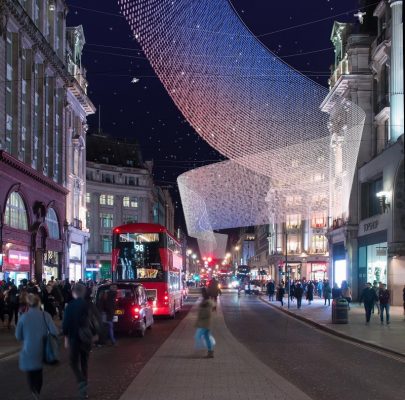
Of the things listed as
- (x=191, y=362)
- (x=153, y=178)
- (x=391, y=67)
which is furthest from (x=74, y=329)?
(x=153, y=178)

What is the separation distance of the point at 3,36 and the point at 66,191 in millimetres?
18445

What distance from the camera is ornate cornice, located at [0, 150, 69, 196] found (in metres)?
38.6

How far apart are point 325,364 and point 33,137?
113 feet

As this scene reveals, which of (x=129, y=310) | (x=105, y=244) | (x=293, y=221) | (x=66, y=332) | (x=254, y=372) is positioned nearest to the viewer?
(x=66, y=332)

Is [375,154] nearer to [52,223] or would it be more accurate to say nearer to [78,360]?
[52,223]

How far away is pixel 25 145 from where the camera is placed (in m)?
45.1

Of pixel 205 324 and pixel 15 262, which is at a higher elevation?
pixel 15 262

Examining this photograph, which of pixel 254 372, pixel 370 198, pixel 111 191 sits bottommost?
pixel 254 372

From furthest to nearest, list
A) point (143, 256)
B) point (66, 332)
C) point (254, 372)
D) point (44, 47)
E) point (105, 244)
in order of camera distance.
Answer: point (105, 244) → point (44, 47) → point (143, 256) → point (254, 372) → point (66, 332)

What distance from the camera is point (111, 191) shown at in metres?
109

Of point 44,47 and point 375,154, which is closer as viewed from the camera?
point 375,154

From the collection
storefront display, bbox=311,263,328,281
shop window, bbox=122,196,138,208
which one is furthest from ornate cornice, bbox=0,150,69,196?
shop window, bbox=122,196,138,208

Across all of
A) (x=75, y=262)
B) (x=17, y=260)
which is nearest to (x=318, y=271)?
(x=75, y=262)

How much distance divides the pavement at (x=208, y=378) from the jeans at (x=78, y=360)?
0.70m
